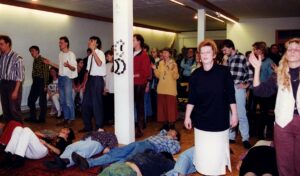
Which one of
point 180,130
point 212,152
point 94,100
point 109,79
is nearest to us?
point 212,152

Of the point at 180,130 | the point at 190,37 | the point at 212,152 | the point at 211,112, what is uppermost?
the point at 190,37

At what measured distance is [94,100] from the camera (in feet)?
16.7

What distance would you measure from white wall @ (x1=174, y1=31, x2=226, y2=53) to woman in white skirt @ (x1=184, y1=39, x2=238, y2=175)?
42.5 feet

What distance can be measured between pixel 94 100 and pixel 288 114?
3.29m

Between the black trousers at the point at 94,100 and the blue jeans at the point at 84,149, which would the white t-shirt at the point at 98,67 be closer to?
the black trousers at the point at 94,100

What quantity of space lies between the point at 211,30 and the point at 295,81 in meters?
13.4

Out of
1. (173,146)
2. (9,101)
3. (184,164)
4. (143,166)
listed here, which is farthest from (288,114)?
(9,101)

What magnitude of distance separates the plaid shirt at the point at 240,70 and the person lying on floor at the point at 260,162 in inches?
58.9

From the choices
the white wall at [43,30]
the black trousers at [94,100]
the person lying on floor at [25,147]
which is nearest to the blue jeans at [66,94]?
the black trousers at [94,100]

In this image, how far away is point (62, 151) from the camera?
402cm

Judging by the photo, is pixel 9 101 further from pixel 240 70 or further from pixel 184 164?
pixel 240 70

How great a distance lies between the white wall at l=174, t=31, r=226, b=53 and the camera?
1528 cm

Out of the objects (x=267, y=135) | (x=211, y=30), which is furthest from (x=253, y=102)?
(x=211, y=30)

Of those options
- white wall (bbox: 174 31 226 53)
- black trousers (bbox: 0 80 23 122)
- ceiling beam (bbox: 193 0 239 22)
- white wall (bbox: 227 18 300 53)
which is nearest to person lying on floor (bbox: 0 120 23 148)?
black trousers (bbox: 0 80 23 122)
